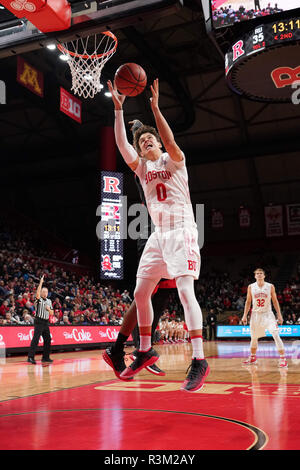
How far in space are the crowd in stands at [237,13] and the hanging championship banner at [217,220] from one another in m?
21.5

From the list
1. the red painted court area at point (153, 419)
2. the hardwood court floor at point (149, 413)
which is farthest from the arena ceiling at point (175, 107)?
the red painted court area at point (153, 419)

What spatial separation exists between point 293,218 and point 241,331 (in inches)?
344

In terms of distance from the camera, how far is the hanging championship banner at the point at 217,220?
29125mm

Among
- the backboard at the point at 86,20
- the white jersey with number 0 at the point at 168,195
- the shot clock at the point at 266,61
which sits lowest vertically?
the white jersey with number 0 at the point at 168,195

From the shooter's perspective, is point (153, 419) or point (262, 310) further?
point (262, 310)

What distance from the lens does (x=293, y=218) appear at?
92.8 feet

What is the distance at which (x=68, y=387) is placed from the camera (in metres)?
6.49

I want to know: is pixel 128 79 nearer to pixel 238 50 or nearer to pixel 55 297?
pixel 238 50

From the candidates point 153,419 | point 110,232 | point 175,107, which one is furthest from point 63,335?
point 175,107

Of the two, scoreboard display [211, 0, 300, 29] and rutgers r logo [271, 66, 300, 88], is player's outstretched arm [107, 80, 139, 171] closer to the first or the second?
scoreboard display [211, 0, 300, 29]

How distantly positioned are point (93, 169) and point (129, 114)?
3.81 m

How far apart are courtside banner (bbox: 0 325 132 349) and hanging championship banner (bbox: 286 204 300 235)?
1522 cm

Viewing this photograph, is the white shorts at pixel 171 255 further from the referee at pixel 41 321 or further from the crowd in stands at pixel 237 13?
the referee at pixel 41 321

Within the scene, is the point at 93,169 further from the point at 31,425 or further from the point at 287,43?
the point at 31,425
